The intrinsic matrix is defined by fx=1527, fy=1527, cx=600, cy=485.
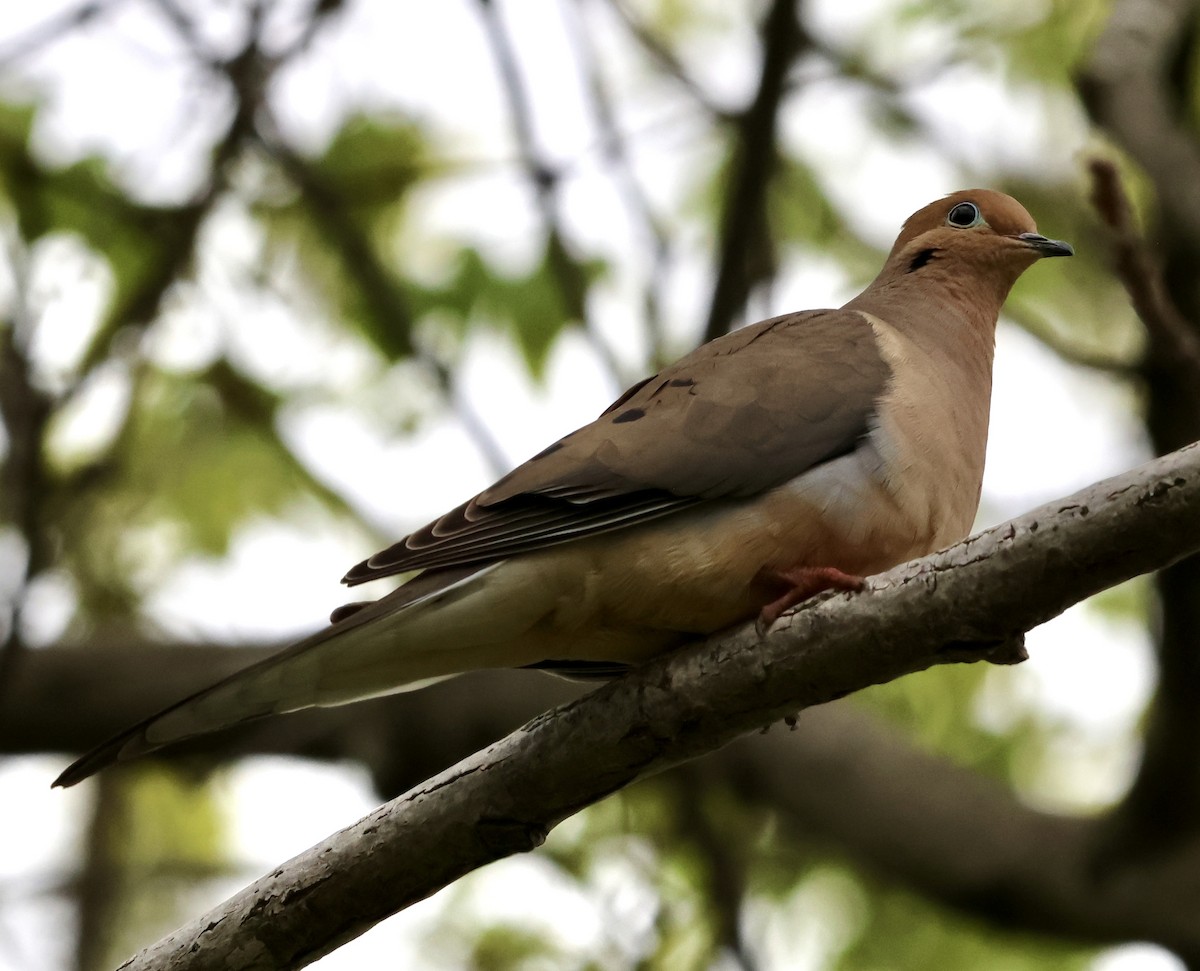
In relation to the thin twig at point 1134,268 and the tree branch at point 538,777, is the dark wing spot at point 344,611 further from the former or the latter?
the thin twig at point 1134,268

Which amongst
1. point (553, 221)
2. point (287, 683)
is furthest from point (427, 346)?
point (287, 683)

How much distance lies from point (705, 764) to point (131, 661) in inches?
88.8

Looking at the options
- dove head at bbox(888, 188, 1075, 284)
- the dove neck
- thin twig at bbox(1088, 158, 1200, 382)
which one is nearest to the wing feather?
the dove neck

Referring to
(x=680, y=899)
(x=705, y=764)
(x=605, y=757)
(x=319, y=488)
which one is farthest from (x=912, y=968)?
(x=605, y=757)

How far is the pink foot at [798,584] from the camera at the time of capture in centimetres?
276

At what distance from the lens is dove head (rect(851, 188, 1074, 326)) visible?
4.39 metres

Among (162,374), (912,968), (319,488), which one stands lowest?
(912,968)

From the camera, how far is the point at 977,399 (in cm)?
400

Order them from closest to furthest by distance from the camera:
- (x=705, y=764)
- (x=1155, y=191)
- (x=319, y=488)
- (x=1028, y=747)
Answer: (x=1155, y=191), (x=705, y=764), (x=319, y=488), (x=1028, y=747)

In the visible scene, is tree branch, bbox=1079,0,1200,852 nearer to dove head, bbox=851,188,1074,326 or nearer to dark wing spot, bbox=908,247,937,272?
dove head, bbox=851,188,1074,326

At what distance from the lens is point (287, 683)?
3.10m

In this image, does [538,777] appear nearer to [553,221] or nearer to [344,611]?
[344,611]

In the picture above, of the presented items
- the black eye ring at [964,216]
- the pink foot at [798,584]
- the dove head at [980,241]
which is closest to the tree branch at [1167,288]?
the dove head at [980,241]

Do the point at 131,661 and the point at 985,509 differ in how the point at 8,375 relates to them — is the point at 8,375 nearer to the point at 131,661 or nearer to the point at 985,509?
the point at 131,661
